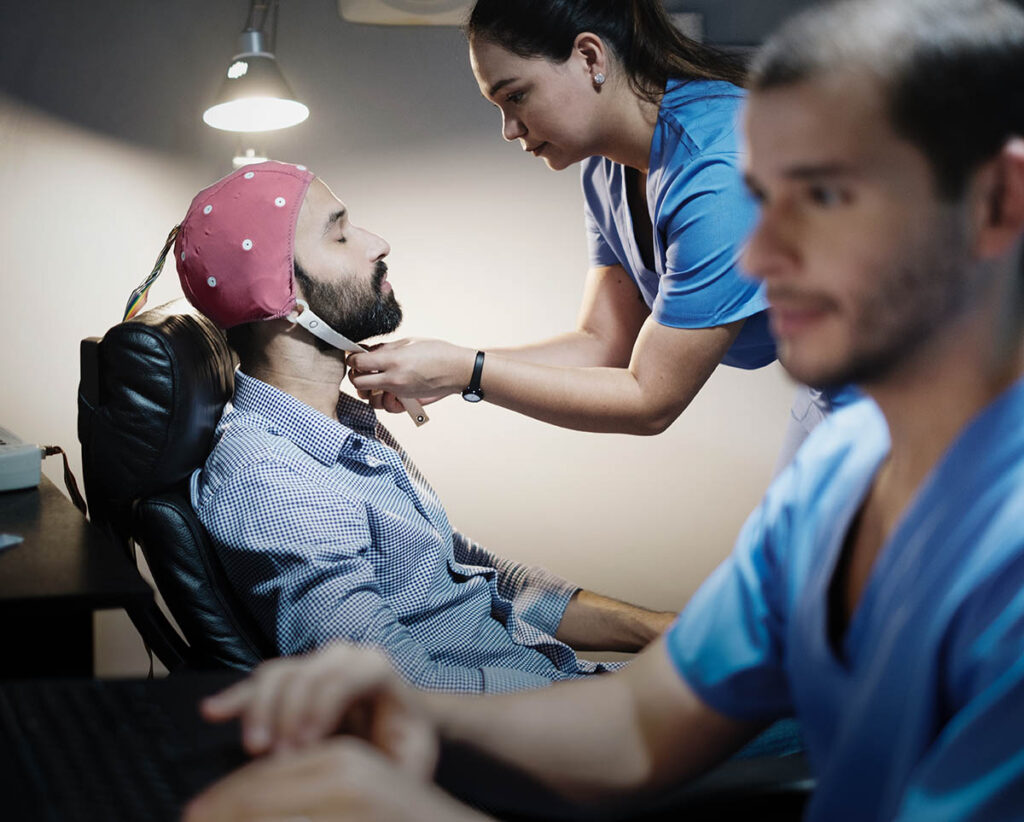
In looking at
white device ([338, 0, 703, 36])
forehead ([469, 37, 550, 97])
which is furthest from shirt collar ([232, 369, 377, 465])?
white device ([338, 0, 703, 36])

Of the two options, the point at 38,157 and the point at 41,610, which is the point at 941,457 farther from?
the point at 38,157

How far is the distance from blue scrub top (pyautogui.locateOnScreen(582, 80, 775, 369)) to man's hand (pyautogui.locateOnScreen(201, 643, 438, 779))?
1.01 meters

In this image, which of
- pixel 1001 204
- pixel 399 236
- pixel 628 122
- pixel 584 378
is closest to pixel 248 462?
pixel 584 378

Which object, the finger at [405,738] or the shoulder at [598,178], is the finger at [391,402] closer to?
the shoulder at [598,178]

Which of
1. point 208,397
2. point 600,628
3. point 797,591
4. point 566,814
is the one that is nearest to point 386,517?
point 208,397

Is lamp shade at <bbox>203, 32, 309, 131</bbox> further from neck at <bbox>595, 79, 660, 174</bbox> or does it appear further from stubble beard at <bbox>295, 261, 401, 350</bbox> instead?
neck at <bbox>595, 79, 660, 174</bbox>

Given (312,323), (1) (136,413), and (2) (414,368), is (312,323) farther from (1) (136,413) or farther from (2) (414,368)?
(1) (136,413)

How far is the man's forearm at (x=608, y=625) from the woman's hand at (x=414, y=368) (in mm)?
497

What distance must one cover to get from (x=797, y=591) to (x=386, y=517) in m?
0.88

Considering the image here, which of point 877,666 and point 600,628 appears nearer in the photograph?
point 877,666

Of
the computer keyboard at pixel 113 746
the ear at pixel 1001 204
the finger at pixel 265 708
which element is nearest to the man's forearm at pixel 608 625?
the computer keyboard at pixel 113 746

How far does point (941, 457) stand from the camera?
0.66 meters

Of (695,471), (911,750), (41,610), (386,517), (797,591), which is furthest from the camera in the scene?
(695,471)

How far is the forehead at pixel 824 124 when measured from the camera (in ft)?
2.00
